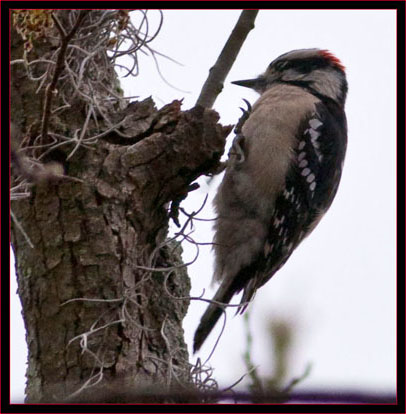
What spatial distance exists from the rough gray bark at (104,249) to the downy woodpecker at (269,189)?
86cm

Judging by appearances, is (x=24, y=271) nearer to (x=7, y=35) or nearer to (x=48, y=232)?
(x=48, y=232)

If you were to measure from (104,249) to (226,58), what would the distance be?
936mm

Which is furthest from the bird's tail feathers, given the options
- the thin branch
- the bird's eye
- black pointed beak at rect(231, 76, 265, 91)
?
the bird's eye

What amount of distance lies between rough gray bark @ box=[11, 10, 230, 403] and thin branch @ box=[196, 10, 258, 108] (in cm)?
27

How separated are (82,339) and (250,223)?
1366 mm

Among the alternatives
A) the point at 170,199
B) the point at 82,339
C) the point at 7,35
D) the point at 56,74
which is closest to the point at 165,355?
the point at 82,339

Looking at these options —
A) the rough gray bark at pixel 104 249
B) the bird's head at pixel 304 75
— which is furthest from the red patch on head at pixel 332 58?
the rough gray bark at pixel 104 249

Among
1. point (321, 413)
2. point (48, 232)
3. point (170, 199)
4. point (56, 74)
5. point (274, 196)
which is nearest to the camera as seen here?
point (321, 413)

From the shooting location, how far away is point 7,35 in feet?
7.93

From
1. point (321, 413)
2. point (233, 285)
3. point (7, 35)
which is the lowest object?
point (321, 413)

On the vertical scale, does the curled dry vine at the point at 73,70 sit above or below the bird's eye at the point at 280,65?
below

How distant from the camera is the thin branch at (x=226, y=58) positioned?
2.75m

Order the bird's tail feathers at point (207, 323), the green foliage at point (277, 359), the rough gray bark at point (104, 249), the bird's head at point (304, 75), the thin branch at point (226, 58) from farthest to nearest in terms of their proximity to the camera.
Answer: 1. the bird's head at point (304, 75)
2. the bird's tail feathers at point (207, 323)
3. the thin branch at point (226, 58)
4. the rough gray bark at point (104, 249)
5. the green foliage at point (277, 359)

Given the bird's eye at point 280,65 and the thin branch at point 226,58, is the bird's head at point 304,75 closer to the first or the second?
the bird's eye at point 280,65
